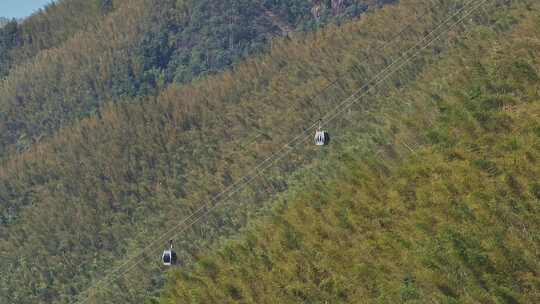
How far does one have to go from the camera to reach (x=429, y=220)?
40.4 m

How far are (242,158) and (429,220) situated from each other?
2891 inches

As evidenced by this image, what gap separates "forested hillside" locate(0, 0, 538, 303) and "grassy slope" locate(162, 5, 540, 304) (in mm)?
242

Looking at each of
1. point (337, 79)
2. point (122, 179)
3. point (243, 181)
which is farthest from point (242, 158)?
point (122, 179)

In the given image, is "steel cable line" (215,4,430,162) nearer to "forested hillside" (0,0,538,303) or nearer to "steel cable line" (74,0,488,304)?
"forested hillside" (0,0,538,303)

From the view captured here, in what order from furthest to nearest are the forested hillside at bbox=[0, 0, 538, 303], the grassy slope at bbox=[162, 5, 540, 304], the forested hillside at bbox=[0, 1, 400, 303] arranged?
1. the forested hillside at bbox=[0, 1, 400, 303]
2. the forested hillside at bbox=[0, 0, 538, 303]
3. the grassy slope at bbox=[162, 5, 540, 304]

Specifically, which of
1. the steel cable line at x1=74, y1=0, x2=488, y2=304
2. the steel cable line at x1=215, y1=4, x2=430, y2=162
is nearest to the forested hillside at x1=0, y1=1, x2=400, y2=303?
the steel cable line at x1=215, y1=4, x2=430, y2=162

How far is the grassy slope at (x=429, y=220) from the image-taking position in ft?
116

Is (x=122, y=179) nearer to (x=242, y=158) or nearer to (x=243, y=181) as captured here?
(x=242, y=158)

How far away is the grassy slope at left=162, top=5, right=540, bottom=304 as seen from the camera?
35.3 metres

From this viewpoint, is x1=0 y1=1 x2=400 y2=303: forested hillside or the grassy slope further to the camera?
x1=0 y1=1 x2=400 y2=303: forested hillside

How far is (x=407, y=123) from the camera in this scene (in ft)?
204

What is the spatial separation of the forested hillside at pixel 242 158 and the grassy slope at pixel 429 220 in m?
0.24

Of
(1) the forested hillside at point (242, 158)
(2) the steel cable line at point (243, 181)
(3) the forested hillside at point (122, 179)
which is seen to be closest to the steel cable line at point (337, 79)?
(1) the forested hillside at point (242, 158)

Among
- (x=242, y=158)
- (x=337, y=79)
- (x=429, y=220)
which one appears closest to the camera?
(x=429, y=220)
